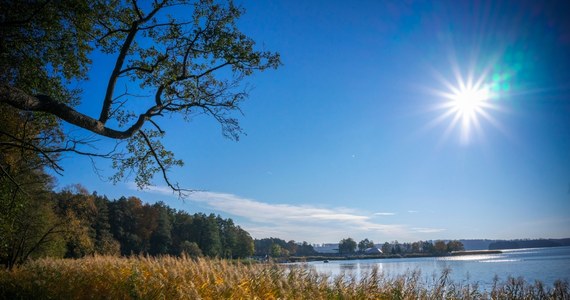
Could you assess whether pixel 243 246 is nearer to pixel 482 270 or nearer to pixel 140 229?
pixel 140 229

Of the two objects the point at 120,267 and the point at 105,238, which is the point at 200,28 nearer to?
the point at 120,267

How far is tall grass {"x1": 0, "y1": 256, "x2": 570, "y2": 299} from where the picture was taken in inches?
287

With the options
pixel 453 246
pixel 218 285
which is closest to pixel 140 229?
pixel 218 285

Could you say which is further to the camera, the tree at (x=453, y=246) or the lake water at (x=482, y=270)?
the tree at (x=453, y=246)

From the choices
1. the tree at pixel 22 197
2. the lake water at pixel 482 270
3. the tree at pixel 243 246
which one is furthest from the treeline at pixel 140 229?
the lake water at pixel 482 270

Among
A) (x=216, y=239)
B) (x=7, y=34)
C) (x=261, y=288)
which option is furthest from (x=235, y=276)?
(x=216, y=239)

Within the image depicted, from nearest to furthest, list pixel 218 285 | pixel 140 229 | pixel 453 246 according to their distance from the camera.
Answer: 1. pixel 218 285
2. pixel 140 229
3. pixel 453 246

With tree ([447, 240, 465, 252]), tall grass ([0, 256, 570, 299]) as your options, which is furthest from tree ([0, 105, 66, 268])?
tree ([447, 240, 465, 252])

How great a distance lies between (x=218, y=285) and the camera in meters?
6.96

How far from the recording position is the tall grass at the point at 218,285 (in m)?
7.28

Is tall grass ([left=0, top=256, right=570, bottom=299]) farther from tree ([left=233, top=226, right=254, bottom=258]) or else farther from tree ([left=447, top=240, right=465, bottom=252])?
tree ([left=447, top=240, right=465, bottom=252])

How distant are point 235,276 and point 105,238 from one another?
66513 mm

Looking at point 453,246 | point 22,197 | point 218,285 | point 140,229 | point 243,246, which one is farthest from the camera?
point 453,246

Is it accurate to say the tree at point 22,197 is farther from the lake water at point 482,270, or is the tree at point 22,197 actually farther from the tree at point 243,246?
the tree at point 243,246
